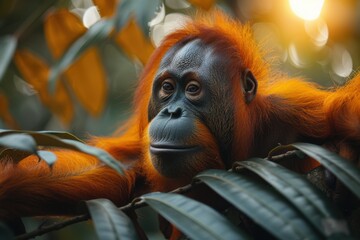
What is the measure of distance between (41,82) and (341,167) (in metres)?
2.65

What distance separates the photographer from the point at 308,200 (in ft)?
6.03

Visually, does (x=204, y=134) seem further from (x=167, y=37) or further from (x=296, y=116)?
(x=167, y=37)

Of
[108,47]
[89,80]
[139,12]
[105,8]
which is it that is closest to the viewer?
[139,12]

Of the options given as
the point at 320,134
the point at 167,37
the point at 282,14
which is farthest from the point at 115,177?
the point at 282,14

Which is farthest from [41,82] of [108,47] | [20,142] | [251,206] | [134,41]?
[108,47]

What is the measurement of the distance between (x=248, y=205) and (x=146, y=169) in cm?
175

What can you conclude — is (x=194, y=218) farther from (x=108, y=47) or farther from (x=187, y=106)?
(x=108, y=47)

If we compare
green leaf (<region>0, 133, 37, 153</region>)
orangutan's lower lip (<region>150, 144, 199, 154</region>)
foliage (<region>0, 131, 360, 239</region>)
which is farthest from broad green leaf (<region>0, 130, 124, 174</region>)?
orangutan's lower lip (<region>150, 144, 199, 154</region>)

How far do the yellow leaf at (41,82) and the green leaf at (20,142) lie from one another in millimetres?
2302

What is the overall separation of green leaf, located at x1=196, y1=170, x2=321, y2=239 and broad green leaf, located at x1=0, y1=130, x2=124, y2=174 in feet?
1.14

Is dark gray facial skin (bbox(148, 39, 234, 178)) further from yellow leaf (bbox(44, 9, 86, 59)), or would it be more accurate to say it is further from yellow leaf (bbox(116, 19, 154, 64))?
yellow leaf (bbox(44, 9, 86, 59))

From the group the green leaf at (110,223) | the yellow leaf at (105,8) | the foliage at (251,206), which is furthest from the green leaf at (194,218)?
the yellow leaf at (105,8)

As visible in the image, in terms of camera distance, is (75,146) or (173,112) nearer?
(75,146)

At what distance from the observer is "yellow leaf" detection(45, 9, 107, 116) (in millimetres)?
3818
